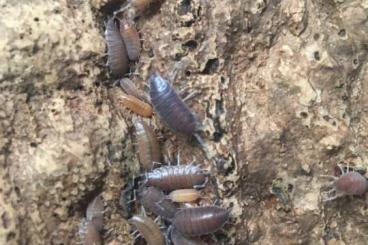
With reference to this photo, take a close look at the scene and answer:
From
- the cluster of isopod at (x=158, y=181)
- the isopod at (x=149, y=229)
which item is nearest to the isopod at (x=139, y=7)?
the cluster of isopod at (x=158, y=181)

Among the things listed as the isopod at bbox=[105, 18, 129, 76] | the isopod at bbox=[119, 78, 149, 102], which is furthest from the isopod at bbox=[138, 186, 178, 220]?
the isopod at bbox=[105, 18, 129, 76]

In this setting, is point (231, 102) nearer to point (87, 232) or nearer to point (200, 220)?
point (200, 220)

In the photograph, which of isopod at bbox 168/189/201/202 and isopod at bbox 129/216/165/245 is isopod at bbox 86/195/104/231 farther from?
isopod at bbox 168/189/201/202

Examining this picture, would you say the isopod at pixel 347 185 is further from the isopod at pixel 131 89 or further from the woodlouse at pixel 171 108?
the isopod at pixel 131 89

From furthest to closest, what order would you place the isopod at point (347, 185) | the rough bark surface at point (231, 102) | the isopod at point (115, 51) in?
the isopod at point (115, 51), the isopod at point (347, 185), the rough bark surface at point (231, 102)

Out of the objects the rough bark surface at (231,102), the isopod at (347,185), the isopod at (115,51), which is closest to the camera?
the rough bark surface at (231,102)
